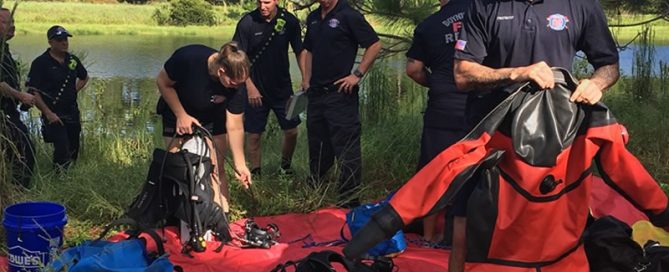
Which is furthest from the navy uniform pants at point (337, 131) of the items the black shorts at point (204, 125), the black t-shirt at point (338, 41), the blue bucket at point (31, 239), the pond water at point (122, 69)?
the pond water at point (122, 69)

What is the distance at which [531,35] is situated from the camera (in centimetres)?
234

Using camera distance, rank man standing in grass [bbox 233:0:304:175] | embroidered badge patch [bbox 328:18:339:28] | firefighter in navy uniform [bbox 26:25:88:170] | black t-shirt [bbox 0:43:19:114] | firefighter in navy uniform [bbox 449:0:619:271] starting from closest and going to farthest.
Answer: firefighter in navy uniform [bbox 449:0:619:271], black t-shirt [bbox 0:43:19:114], embroidered badge patch [bbox 328:18:339:28], man standing in grass [bbox 233:0:304:175], firefighter in navy uniform [bbox 26:25:88:170]

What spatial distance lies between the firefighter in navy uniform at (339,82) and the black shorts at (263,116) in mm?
499

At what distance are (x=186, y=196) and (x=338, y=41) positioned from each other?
1386mm

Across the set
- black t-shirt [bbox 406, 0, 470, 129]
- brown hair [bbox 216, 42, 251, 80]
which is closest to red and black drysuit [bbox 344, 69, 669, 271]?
black t-shirt [bbox 406, 0, 470, 129]

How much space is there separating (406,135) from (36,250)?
3.07 m

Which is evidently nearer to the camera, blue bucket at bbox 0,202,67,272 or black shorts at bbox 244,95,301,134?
blue bucket at bbox 0,202,67,272

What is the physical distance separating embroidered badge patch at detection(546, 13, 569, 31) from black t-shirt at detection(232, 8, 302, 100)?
8.73ft

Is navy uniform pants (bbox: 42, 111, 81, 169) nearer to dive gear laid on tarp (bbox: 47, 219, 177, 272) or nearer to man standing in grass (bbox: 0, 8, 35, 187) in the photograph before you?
man standing in grass (bbox: 0, 8, 35, 187)

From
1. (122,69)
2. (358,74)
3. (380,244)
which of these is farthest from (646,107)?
(122,69)

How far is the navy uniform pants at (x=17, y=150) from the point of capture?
3455 millimetres

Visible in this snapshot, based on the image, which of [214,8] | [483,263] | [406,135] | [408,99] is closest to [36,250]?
[483,263]

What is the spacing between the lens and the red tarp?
3.31 m

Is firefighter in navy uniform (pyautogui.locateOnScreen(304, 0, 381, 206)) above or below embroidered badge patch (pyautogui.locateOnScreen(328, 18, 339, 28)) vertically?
below
